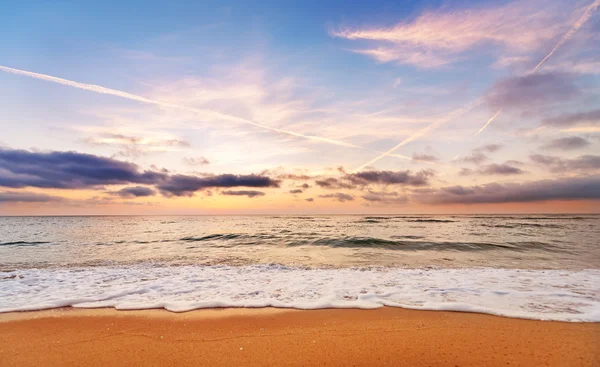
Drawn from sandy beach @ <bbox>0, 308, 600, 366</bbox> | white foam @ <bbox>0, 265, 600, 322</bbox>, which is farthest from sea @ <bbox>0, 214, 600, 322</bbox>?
sandy beach @ <bbox>0, 308, 600, 366</bbox>

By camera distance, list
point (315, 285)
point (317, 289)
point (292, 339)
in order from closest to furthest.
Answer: point (292, 339) → point (317, 289) → point (315, 285)

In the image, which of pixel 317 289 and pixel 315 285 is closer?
pixel 317 289

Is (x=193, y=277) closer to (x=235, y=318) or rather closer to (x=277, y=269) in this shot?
(x=277, y=269)

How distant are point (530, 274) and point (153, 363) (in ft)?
36.2

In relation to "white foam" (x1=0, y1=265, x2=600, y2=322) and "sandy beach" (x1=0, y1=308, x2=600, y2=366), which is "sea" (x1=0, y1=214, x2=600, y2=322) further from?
"sandy beach" (x1=0, y1=308, x2=600, y2=366)

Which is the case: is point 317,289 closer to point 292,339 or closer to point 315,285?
point 315,285

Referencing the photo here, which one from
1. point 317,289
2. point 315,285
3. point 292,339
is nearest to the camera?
point 292,339

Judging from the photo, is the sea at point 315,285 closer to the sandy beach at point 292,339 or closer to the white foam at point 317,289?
the white foam at point 317,289

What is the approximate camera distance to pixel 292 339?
4.46 m

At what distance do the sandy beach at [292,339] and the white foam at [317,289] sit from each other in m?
0.50

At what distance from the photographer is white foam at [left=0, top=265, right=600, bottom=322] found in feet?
19.8

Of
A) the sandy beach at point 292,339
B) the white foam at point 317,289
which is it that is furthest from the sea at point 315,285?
the sandy beach at point 292,339

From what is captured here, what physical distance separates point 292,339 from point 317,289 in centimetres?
309

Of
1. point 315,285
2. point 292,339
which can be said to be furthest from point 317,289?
point 292,339
